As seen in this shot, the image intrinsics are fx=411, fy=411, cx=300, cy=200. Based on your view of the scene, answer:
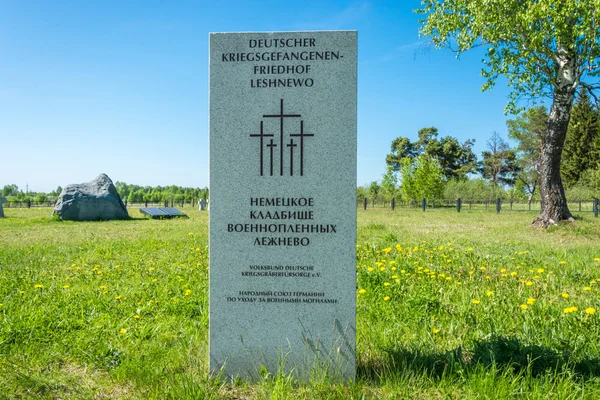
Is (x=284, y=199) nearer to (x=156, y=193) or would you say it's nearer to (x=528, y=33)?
(x=528, y=33)

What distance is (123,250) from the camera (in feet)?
30.6

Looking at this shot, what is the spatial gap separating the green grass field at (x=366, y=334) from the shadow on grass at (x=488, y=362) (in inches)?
0.4

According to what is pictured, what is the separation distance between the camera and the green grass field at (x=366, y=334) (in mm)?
2957

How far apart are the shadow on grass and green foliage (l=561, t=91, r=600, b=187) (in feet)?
180

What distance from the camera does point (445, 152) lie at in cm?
6550

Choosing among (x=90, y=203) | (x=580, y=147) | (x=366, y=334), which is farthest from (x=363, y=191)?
(x=366, y=334)

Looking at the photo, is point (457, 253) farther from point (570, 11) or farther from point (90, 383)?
point (570, 11)

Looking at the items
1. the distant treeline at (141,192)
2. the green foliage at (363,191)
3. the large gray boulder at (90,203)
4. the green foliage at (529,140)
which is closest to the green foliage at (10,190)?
the distant treeline at (141,192)

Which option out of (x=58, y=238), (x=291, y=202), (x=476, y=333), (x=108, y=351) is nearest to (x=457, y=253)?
(x=476, y=333)

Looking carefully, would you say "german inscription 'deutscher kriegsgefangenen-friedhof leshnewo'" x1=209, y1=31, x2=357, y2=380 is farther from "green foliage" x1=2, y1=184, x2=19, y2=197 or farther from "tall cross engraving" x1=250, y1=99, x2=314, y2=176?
"green foliage" x1=2, y1=184, x2=19, y2=197

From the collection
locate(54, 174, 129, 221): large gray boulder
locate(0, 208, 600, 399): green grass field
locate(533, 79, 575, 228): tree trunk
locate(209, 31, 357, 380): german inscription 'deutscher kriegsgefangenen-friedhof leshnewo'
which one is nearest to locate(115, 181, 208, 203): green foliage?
locate(54, 174, 129, 221): large gray boulder

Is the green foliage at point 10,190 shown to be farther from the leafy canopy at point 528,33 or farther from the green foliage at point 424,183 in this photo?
the leafy canopy at point 528,33

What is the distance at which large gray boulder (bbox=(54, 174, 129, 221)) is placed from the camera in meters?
19.5

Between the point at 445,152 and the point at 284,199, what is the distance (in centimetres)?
6692
